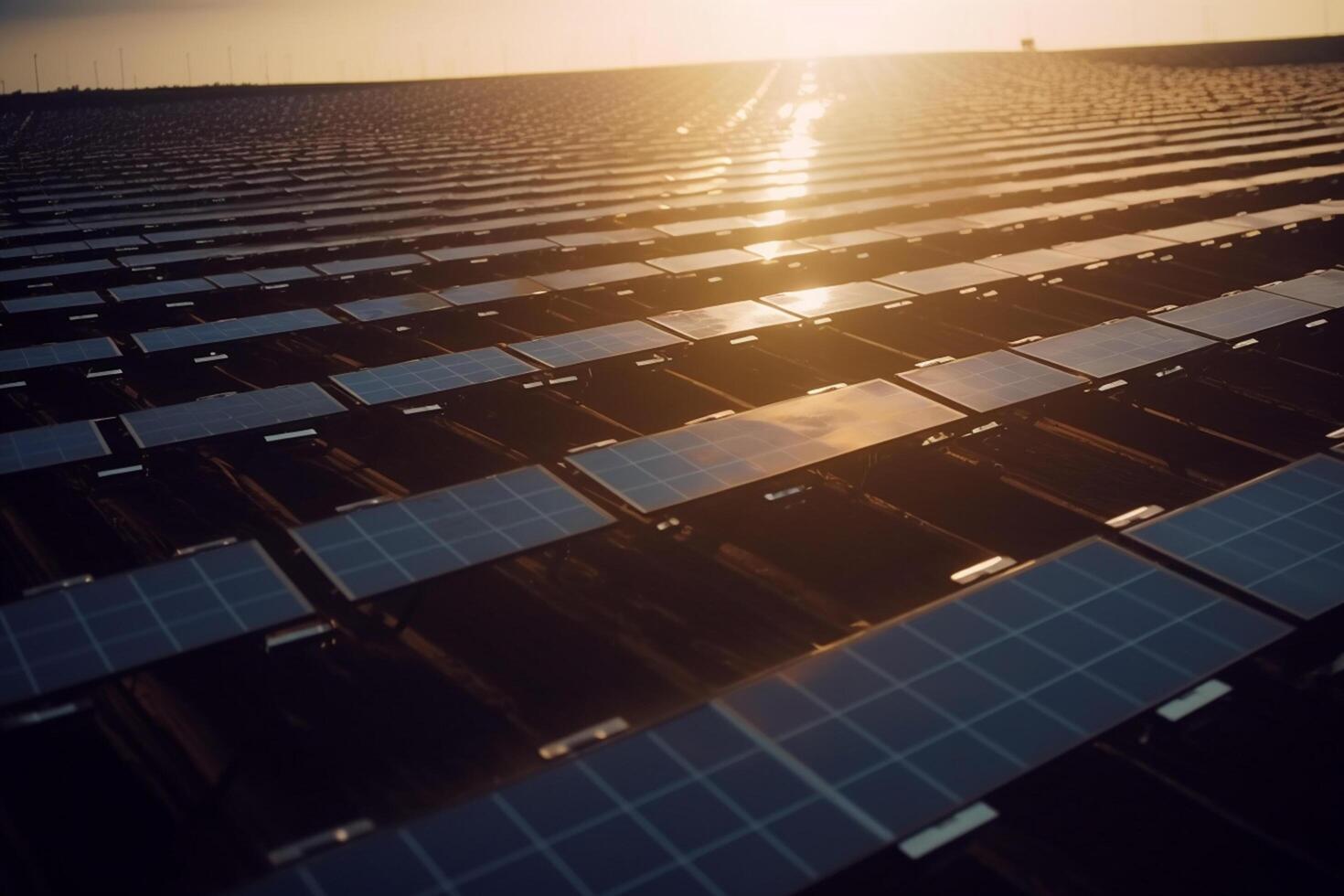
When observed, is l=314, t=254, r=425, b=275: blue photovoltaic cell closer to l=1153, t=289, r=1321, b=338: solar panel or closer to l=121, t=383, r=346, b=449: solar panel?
l=121, t=383, r=346, b=449: solar panel

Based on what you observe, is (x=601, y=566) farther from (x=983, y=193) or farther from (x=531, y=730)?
(x=983, y=193)

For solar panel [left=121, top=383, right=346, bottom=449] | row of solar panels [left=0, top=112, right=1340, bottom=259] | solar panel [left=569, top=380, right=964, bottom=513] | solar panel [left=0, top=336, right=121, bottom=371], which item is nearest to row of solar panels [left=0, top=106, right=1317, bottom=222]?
Answer: row of solar panels [left=0, top=112, right=1340, bottom=259]

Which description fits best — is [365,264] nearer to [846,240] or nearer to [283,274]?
[283,274]

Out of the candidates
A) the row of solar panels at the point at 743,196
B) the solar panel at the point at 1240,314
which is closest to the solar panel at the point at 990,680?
the solar panel at the point at 1240,314

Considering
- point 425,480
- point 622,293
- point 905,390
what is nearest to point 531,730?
point 425,480

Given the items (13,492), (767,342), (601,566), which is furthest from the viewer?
(767,342)

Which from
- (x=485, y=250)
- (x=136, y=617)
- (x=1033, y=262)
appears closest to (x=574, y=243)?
(x=485, y=250)

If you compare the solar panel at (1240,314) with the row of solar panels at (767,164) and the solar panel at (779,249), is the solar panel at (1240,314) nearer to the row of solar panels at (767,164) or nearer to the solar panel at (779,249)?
the solar panel at (779,249)
